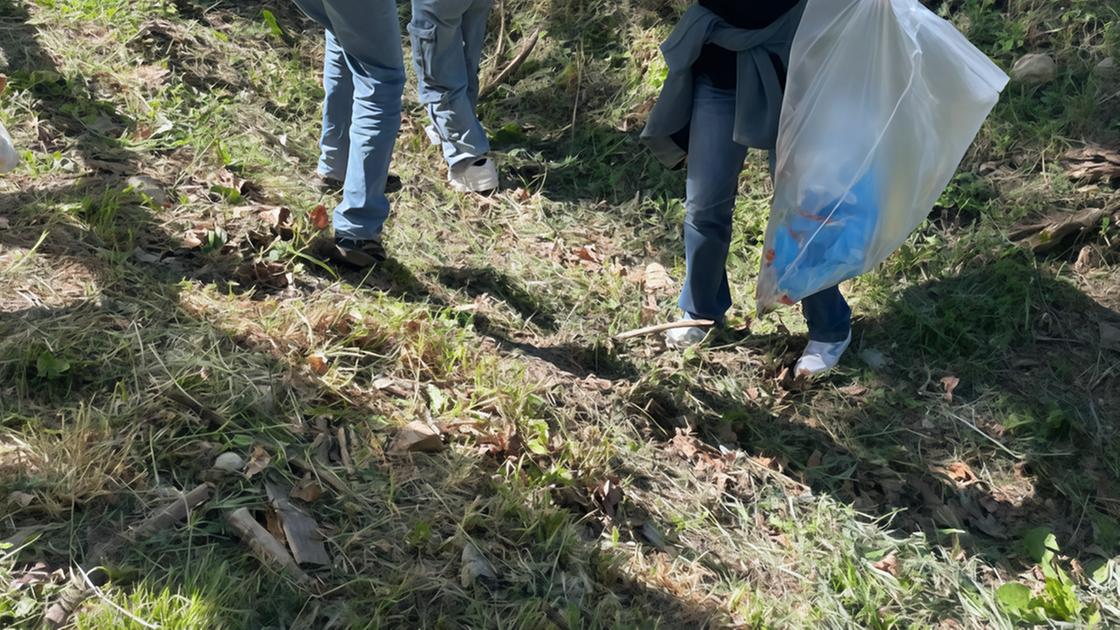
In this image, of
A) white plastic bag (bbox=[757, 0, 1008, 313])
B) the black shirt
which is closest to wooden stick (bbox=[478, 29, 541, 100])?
the black shirt

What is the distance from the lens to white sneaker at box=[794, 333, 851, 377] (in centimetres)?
353

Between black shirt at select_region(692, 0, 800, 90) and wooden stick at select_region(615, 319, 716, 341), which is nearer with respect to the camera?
black shirt at select_region(692, 0, 800, 90)

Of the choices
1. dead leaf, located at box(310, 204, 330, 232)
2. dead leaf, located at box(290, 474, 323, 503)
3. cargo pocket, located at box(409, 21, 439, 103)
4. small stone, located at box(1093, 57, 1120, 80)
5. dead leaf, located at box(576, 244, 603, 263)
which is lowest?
dead leaf, located at box(576, 244, 603, 263)

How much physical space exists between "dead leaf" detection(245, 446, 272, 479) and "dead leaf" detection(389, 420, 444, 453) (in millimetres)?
337

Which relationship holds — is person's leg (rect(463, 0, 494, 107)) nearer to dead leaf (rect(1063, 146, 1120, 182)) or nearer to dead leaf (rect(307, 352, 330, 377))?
dead leaf (rect(307, 352, 330, 377))

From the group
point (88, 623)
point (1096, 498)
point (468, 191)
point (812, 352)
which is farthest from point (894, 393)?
point (88, 623)

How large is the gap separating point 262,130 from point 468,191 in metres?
0.96

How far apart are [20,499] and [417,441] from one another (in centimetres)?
96

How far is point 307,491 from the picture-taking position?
249 cm

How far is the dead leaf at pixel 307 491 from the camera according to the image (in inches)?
97.8

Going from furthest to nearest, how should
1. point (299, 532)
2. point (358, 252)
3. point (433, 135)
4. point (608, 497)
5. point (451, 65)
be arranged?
1. point (433, 135)
2. point (451, 65)
3. point (358, 252)
4. point (608, 497)
5. point (299, 532)

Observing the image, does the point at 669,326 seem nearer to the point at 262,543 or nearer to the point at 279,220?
the point at 279,220

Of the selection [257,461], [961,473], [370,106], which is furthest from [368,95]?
[961,473]

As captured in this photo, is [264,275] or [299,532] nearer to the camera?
[299,532]
